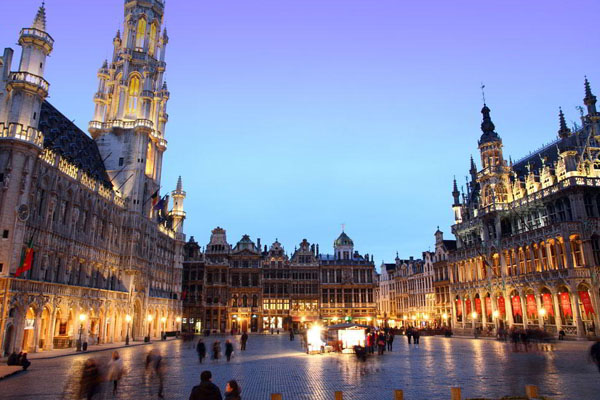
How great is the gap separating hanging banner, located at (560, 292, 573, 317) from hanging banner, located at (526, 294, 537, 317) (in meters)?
4.44

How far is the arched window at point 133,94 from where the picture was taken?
6425 centimetres

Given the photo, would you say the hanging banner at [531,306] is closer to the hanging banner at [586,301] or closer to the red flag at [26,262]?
the hanging banner at [586,301]

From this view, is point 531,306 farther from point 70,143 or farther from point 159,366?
point 70,143

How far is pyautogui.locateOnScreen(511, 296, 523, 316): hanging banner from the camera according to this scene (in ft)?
179

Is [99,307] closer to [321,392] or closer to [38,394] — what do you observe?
[38,394]

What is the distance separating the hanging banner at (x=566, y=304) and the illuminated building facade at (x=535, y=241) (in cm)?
11

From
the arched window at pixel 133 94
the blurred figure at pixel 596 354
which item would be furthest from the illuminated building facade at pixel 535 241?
the arched window at pixel 133 94

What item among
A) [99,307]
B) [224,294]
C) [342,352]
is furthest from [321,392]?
[224,294]

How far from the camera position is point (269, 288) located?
291ft

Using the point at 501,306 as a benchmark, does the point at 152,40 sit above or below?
above

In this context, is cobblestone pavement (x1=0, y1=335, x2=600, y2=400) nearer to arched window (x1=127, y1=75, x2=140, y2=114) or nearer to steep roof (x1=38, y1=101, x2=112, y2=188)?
steep roof (x1=38, y1=101, x2=112, y2=188)

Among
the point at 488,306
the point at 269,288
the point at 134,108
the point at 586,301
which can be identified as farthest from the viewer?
the point at 269,288

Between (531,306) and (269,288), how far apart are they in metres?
50.2

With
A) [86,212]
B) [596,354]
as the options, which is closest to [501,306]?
[596,354]
